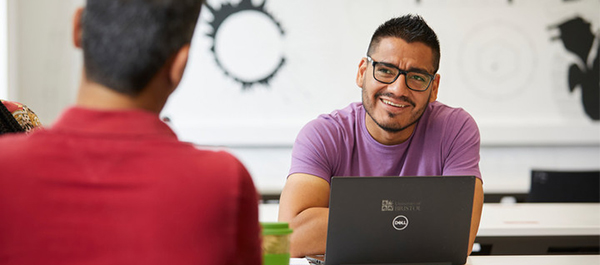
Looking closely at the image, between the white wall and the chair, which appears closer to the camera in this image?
the chair

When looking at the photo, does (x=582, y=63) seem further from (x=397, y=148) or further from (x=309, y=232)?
(x=309, y=232)

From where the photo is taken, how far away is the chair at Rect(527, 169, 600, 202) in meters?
3.58

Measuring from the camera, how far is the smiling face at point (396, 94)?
2.17 meters

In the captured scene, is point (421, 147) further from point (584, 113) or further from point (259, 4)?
point (584, 113)

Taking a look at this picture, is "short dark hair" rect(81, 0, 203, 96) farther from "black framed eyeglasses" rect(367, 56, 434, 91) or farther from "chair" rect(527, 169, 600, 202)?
"chair" rect(527, 169, 600, 202)

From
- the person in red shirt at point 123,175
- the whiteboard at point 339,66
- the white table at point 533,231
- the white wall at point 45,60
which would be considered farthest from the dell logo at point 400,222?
the whiteboard at point 339,66

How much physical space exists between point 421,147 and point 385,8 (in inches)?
92.6

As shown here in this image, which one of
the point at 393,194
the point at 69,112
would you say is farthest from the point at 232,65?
the point at 69,112

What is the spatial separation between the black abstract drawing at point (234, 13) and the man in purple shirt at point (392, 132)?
2.14m

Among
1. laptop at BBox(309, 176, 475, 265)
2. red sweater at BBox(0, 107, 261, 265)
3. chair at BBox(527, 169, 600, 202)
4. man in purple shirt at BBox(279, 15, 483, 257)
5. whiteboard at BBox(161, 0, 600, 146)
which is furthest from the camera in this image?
whiteboard at BBox(161, 0, 600, 146)

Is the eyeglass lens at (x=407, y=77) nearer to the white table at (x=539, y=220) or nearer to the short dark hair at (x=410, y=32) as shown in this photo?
the short dark hair at (x=410, y=32)

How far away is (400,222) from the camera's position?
1554 millimetres

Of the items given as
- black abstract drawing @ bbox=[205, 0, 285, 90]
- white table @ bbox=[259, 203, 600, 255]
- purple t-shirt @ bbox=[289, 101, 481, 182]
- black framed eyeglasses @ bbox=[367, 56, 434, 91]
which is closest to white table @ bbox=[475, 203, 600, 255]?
white table @ bbox=[259, 203, 600, 255]

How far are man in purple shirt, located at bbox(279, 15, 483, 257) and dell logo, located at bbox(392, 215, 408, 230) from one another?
1.75 feet
